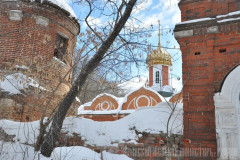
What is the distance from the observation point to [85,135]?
223 inches

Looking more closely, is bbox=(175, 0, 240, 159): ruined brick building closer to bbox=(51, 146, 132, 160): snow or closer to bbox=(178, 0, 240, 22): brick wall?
bbox=(178, 0, 240, 22): brick wall

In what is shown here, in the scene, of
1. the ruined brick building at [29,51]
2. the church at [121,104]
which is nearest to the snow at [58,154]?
the ruined brick building at [29,51]

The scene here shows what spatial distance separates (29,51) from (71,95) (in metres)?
3.89

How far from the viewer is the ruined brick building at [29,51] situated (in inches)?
275

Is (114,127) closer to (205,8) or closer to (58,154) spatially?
(58,154)

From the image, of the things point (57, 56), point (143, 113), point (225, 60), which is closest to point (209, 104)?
point (225, 60)

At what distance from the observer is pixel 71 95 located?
4.78m

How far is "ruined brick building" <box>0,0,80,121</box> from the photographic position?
22.9 feet

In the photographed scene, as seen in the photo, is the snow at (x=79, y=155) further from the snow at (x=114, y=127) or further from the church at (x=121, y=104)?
the church at (x=121, y=104)

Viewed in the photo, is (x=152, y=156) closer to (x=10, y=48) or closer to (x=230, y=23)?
(x=230, y=23)

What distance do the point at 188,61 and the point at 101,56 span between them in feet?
6.63

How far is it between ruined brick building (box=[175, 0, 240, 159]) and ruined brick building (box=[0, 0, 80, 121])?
362 centimetres

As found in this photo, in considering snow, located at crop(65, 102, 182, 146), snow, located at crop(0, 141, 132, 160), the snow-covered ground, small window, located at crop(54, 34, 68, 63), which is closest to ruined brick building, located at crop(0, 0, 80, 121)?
small window, located at crop(54, 34, 68, 63)

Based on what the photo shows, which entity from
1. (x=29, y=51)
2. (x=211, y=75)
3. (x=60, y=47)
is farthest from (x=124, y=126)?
(x=60, y=47)
